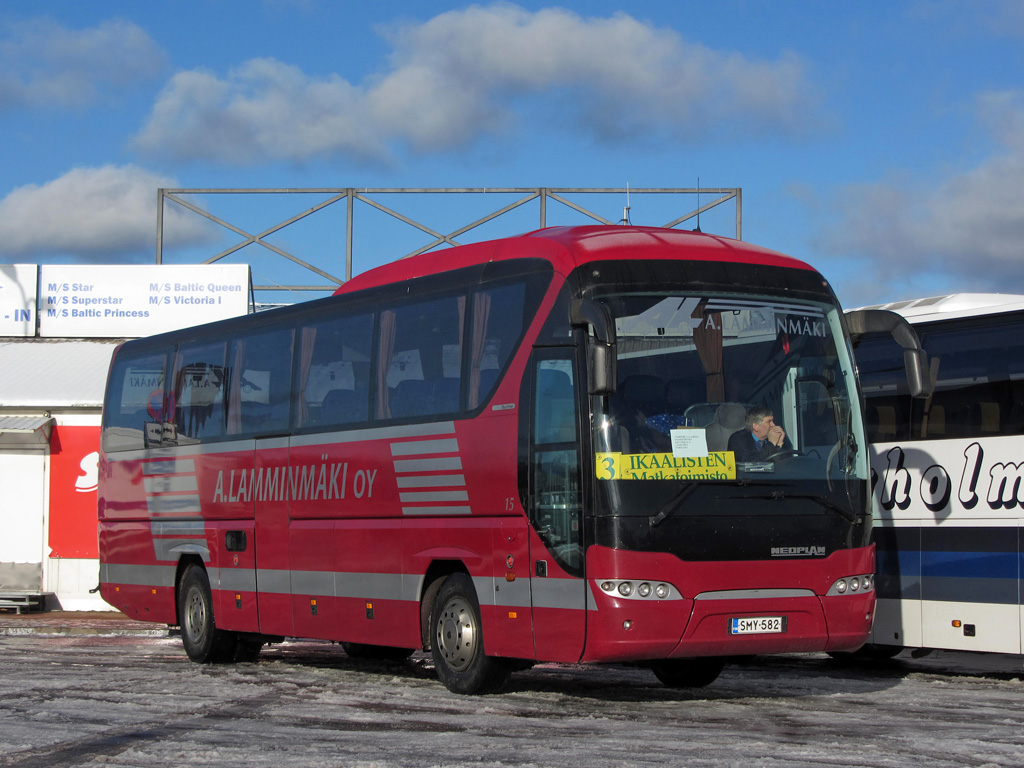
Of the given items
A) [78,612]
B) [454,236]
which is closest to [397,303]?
[78,612]

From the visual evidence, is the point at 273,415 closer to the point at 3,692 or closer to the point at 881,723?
the point at 3,692

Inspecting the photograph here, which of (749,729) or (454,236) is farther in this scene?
(454,236)

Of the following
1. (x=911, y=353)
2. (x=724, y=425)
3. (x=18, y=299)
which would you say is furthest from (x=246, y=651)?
(x=18, y=299)

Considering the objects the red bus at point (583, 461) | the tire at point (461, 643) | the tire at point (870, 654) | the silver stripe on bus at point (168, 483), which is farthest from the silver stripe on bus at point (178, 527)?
the tire at point (870, 654)

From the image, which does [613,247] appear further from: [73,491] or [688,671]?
[73,491]

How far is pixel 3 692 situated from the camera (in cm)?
1253

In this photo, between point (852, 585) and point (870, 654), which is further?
point (870, 654)

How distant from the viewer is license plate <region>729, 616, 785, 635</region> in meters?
10.6

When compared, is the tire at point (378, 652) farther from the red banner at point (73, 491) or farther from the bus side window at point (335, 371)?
the red banner at point (73, 491)

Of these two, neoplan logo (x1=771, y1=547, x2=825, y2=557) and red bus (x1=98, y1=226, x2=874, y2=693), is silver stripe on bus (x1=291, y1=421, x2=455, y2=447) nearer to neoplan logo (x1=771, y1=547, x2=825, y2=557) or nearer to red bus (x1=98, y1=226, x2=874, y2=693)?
red bus (x1=98, y1=226, x2=874, y2=693)

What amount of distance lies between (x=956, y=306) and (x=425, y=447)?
5879 millimetres

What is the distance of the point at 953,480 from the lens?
13750 millimetres

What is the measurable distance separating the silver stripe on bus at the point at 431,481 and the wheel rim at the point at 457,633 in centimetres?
96

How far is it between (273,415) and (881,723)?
7.17 m
